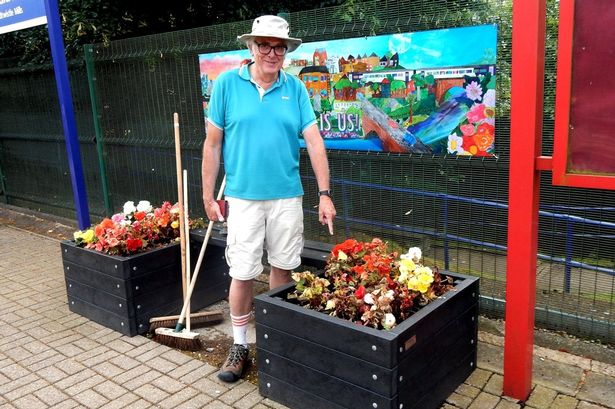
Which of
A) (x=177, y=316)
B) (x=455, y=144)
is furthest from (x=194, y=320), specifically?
(x=455, y=144)

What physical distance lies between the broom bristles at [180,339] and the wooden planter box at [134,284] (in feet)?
0.96

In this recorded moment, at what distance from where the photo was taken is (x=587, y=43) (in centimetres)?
241

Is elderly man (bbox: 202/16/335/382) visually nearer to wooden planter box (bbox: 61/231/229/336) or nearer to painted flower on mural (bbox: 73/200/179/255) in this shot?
wooden planter box (bbox: 61/231/229/336)

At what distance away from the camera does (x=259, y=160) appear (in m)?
3.23

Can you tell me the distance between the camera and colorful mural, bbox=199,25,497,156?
3568 millimetres

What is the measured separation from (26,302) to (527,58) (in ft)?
14.7

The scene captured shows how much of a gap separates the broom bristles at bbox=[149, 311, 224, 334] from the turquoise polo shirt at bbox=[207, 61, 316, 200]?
3.89 ft

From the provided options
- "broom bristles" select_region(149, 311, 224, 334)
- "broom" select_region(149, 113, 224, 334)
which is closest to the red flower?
"broom" select_region(149, 113, 224, 334)

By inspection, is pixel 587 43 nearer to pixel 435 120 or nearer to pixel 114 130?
pixel 435 120

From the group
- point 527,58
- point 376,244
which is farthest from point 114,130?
point 527,58

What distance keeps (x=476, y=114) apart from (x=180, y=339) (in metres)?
2.53

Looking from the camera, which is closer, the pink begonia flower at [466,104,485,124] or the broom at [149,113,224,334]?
the pink begonia flower at [466,104,485,124]

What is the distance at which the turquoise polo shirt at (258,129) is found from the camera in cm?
319

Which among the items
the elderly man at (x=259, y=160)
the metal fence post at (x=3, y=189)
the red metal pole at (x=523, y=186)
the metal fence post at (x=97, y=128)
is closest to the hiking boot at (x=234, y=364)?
the elderly man at (x=259, y=160)
